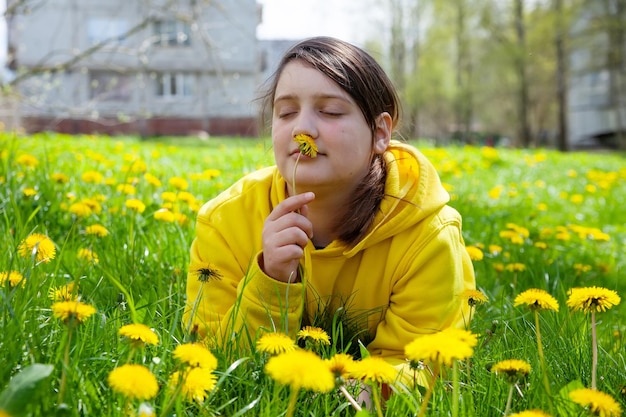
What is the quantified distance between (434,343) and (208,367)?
338mm

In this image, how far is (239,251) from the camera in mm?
1773

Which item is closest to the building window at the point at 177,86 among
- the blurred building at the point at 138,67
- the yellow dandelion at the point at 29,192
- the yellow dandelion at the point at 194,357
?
the blurred building at the point at 138,67

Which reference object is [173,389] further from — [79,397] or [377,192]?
[377,192]

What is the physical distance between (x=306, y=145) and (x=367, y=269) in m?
0.44

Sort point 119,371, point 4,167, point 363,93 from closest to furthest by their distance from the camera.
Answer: point 119,371 < point 363,93 < point 4,167

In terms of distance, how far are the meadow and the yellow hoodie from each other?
0.09 m

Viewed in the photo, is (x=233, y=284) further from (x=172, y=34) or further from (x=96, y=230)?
(x=172, y=34)

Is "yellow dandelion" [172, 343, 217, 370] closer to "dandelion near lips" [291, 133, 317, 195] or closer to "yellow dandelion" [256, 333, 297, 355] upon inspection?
"yellow dandelion" [256, 333, 297, 355]

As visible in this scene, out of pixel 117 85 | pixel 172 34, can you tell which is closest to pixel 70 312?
pixel 172 34

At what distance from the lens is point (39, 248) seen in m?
1.39

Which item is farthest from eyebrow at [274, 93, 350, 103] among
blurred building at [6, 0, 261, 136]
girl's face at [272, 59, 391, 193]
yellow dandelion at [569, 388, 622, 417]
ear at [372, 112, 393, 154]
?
blurred building at [6, 0, 261, 136]

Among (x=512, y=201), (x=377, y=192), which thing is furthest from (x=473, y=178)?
(x=377, y=192)

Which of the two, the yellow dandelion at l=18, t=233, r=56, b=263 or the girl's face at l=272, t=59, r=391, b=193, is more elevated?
the girl's face at l=272, t=59, r=391, b=193

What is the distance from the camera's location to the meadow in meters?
0.95
